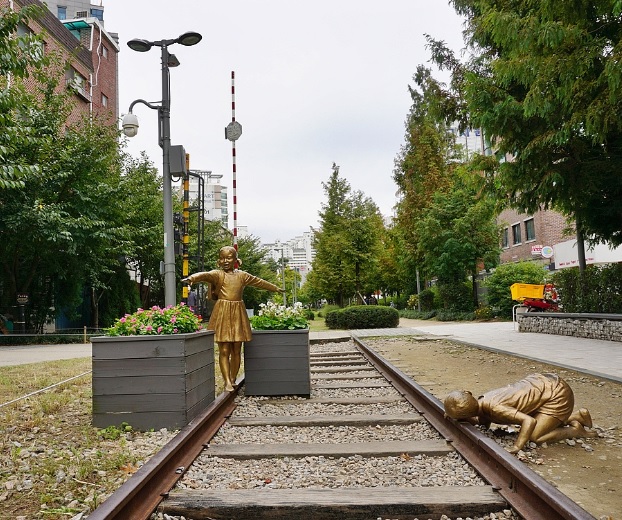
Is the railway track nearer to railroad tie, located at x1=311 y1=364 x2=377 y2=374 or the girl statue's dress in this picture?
the girl statue's dress

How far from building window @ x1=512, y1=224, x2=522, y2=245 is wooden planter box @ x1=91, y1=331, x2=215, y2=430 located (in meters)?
35.9

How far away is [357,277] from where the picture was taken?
3177 centimetres

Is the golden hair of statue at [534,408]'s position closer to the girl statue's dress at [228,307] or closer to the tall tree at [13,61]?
the girl statue's dress at [228,307]

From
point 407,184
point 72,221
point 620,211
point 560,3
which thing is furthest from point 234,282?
point 407,184

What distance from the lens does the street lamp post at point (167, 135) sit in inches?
385

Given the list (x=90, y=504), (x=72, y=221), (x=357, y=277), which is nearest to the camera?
(x=90, y=504)

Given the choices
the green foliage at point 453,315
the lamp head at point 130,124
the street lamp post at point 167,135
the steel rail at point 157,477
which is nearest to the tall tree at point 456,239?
the green foliage at point 453,315

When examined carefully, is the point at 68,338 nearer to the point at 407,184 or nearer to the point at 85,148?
the point at 85,148

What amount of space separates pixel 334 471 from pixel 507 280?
2351 centimetres

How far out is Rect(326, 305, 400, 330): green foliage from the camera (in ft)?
70.5

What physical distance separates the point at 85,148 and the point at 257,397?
14641mm

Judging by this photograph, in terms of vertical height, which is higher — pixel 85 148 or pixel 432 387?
pixel 85 148

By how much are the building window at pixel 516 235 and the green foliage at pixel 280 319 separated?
33534 millimetres

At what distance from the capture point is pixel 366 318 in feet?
70.7
